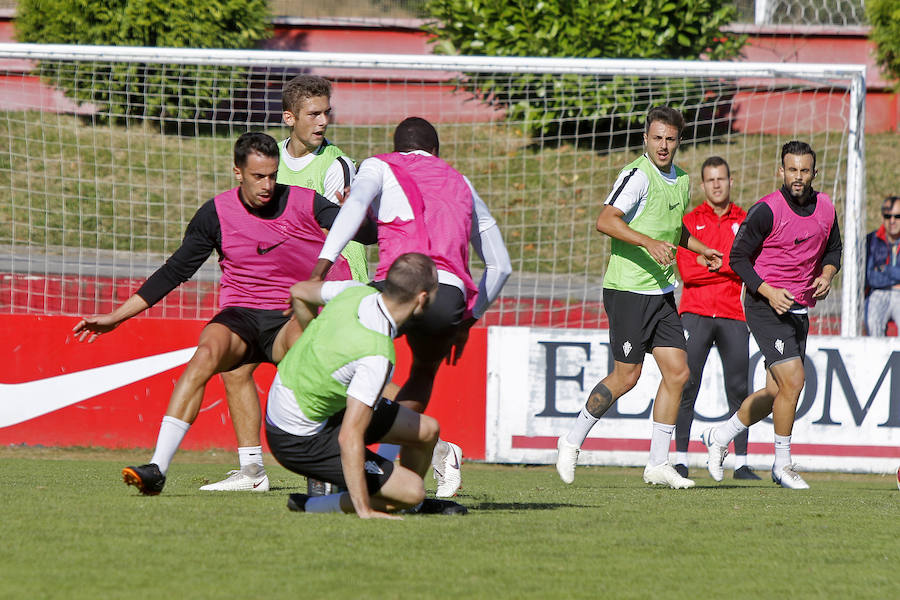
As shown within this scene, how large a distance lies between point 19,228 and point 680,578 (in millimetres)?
13011

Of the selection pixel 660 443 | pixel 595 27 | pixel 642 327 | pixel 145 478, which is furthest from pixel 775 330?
pixel 595 27

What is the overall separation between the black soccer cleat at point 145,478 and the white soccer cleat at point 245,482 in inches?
35.4

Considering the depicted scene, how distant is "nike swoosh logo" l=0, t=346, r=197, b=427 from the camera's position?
9641mm

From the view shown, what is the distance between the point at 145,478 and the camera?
17.5 feet

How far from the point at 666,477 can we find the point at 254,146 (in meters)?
3.38

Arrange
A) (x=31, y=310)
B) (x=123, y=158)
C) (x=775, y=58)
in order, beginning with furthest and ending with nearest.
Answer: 1. (x=775, y=58)
2. (x=123, y=158)
3. (x=31, y=310)

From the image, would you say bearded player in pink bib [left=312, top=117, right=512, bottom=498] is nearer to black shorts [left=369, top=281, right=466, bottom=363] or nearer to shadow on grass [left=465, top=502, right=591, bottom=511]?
black shorts [left=369, top=281, right=466, bottom=363]

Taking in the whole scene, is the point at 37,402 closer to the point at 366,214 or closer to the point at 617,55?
the point at 366,214

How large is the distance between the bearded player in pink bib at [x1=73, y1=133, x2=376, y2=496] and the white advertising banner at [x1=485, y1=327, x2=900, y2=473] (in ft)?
12.2

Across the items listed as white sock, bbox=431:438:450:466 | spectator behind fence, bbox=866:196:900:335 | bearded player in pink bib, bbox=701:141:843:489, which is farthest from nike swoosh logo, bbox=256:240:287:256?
spectator behind fence, bbox=866:196:900:335

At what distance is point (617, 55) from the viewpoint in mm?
18734

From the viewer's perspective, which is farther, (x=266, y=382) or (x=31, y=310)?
(x=31, y=310)

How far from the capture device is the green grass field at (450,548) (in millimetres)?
3564

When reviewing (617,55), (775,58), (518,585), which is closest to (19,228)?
(617,55)
